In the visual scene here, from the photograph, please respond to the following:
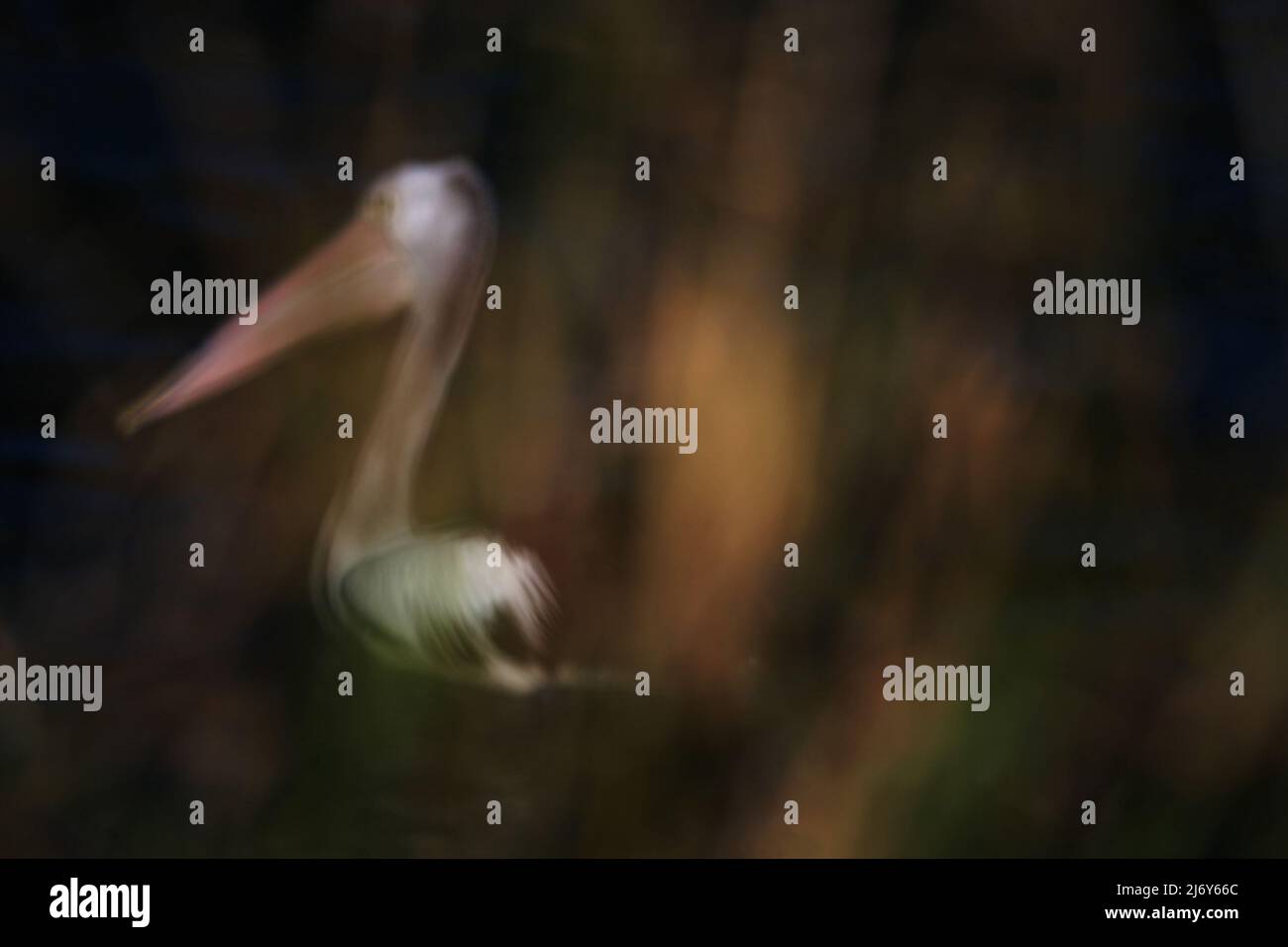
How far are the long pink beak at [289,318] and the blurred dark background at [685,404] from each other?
0.04 metres

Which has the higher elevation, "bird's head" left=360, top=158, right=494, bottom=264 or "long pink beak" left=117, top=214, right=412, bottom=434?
"bird's head" left=360, top=158, right=494, bottom=264

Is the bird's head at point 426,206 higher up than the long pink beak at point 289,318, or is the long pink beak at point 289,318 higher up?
the bird's head at point 426,206

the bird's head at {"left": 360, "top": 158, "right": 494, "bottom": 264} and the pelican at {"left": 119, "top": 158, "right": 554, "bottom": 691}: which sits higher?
the bird's head at {"left": 360, "top": 158, "right": 494, "bottom": 264}

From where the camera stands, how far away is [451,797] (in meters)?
2.52

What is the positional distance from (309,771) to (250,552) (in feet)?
1.30

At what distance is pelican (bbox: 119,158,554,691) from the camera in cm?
248

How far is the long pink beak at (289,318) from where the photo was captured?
2.49 meters

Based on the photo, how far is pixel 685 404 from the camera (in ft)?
8.26

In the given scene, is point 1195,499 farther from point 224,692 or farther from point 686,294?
point 224,692

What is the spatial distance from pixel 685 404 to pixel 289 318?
70 cm

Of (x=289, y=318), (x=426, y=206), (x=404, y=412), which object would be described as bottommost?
(x=404, y=412)

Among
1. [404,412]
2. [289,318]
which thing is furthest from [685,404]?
[289,318]

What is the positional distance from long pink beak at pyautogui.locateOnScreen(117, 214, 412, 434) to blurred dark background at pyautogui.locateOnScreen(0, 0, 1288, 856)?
0.04 metres

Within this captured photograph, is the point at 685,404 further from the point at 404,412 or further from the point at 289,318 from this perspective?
the point at 289,318
